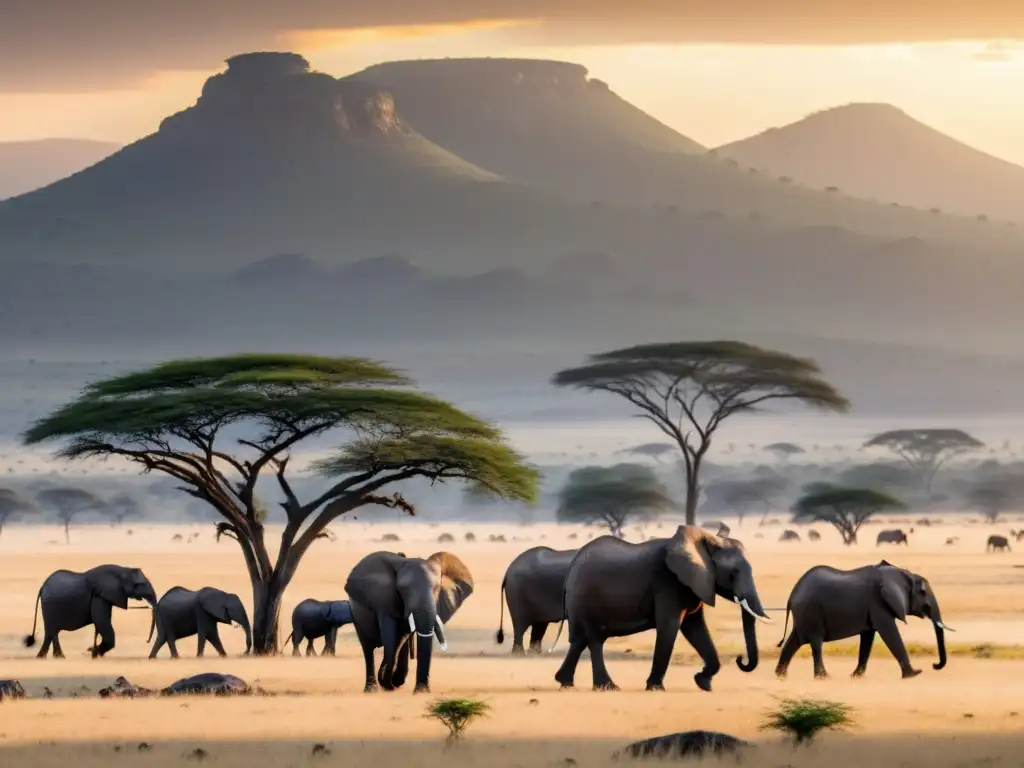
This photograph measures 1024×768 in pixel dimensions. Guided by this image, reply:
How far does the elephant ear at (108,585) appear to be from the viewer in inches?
1353

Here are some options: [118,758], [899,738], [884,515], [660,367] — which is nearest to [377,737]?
[118,758]

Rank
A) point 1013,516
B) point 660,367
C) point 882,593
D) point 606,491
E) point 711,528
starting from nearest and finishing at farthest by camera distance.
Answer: point 882,593 < point 660,367 < point 606,491 < point 711,528 < point 1013,516

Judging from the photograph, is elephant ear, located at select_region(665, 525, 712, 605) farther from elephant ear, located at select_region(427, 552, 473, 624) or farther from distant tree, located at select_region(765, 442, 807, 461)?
distant tree, located at select_region(765, 442, 807, 461)

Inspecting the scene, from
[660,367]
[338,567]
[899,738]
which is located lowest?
[899,738]

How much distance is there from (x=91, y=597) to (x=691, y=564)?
12651 millimetres

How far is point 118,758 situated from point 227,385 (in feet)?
66.6

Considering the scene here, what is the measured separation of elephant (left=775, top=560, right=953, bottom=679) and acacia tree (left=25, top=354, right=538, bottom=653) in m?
8.83

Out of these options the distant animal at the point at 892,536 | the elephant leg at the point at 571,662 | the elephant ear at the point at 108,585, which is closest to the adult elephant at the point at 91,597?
the elephant ear at the point at 108,585

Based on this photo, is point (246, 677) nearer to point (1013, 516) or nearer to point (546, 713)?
point (546, 713)

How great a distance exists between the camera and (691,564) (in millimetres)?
25266

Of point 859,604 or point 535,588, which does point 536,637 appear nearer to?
point 535,588

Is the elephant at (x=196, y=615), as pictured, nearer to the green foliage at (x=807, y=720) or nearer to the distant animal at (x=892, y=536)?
the green foliage at (x=807, y=720)

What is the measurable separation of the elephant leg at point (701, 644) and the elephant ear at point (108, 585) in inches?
431

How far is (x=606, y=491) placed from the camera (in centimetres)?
9656
